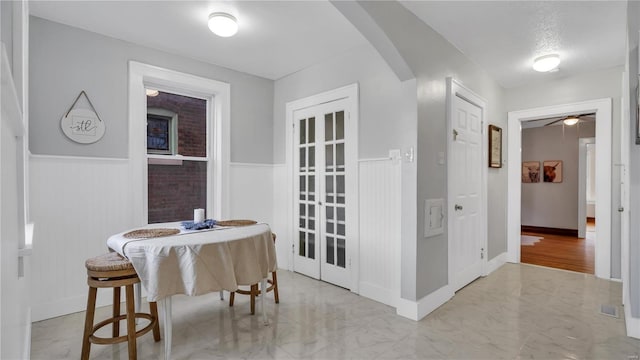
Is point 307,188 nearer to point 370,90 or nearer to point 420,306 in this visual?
point 370,90

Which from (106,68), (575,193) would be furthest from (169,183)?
(575,193)

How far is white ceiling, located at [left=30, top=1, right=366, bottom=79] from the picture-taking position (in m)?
2.56

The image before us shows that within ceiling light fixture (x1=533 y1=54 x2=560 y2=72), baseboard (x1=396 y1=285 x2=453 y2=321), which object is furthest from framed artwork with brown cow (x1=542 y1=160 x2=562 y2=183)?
baseboard (x1=396 y1=285 x2=453 y2=321)

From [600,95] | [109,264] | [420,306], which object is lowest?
[420,306]

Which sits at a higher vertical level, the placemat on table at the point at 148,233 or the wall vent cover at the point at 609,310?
the placemat on table at the point at 148,233

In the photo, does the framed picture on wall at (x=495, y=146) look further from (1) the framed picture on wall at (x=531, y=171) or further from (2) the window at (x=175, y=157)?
(1) the framed picture on wall at (x=531, y=171)

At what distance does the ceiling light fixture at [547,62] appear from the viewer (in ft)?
11.3

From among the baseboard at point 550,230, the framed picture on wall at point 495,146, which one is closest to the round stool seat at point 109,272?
the framed picture on wall at point 495,146

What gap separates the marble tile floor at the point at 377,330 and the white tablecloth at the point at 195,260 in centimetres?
51

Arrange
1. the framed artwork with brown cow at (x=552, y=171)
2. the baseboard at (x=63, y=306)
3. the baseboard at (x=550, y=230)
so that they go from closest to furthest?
the baseboard at (x=63, y=306) → the baseboard at (x=550, y=230) → the framed artwork with brown cow at (x=552, y=171)

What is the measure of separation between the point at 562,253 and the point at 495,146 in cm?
243

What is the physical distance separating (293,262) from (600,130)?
4085 mm

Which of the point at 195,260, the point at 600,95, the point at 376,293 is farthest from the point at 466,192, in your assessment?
the point at 195,260

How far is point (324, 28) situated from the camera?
116 inches
